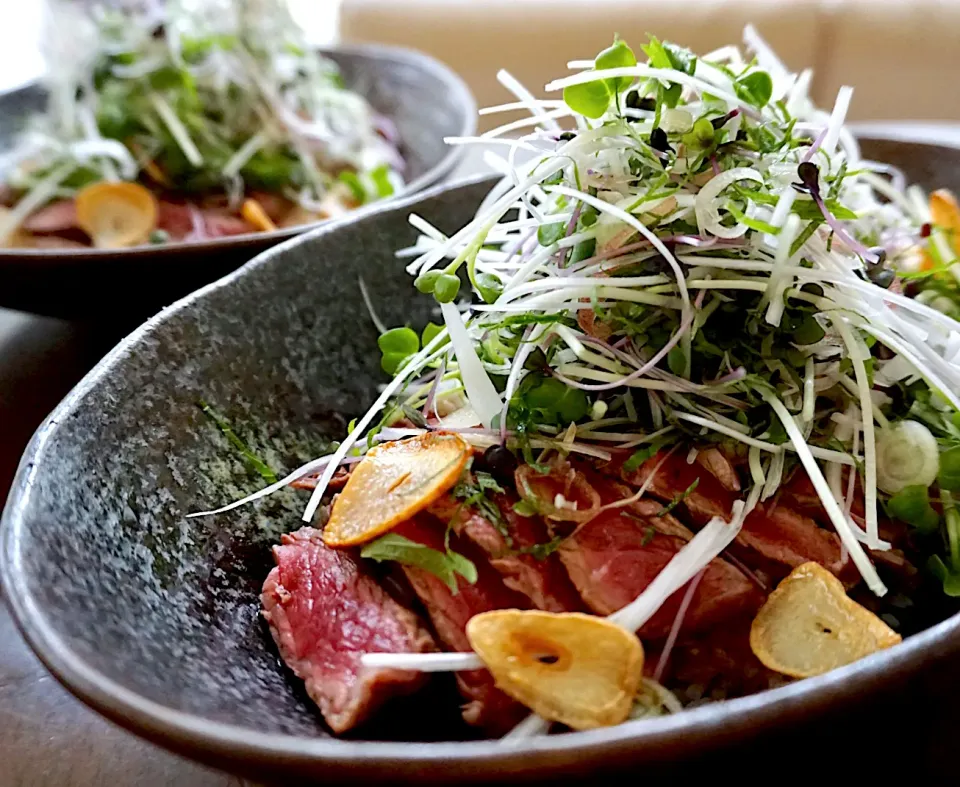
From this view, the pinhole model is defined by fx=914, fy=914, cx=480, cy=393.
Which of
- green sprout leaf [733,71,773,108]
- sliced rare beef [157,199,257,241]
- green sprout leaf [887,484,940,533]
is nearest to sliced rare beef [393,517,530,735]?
green sprout leaf [887,484,940,533]

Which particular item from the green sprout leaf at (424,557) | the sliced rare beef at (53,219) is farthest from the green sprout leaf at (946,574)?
the sliced rare beef at (53,219)

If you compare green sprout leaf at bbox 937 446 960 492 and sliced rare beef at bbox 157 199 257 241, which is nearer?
green sprout leaf at bbox 937 446 960 492

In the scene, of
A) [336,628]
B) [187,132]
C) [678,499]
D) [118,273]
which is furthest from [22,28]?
[678,499]

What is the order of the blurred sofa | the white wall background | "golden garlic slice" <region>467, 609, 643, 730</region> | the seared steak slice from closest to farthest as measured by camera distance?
1. "golden garlic slice" <region>467, 609, 643, 730</region>
2. the seared steak slice
3. the blurred sofa
4. the white wall background

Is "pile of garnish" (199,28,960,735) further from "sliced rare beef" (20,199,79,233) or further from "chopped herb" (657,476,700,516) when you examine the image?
"sliced rare beef" (20,199,79,233)

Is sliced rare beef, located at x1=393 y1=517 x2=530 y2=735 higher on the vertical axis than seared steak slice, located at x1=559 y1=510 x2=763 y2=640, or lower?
lower

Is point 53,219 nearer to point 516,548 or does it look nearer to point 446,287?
point 446,287

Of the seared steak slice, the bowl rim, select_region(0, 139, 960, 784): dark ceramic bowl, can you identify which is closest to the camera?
select_region(0, 139, 960, 784): dark ceramic bowl

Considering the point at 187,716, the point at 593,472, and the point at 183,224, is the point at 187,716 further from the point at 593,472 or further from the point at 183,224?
the point at 183,224
